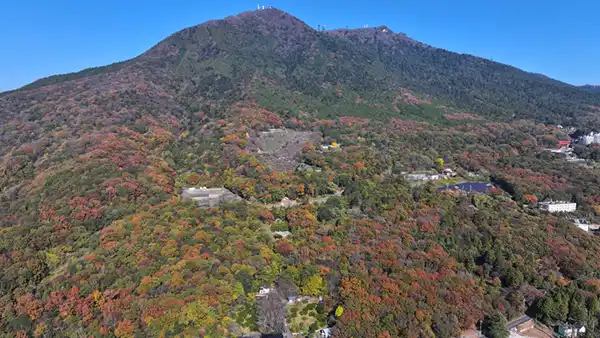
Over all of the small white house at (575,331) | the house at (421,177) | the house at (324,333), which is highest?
the house at (421,177)

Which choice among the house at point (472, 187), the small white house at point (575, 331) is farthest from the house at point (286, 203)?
the small white house at point (575, 331)

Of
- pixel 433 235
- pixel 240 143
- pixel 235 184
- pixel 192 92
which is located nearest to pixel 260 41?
pixel 192 92

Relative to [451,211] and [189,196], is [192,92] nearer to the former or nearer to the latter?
[189,196]

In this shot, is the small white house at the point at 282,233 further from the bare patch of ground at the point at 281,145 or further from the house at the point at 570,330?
the house at the point at 570,330

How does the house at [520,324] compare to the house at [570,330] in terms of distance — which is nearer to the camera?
the house at [570,330]

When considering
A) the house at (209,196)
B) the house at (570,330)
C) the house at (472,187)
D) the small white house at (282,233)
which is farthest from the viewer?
the house at (472,187)

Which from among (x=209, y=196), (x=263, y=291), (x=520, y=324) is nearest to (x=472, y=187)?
(x=520, y=324)
